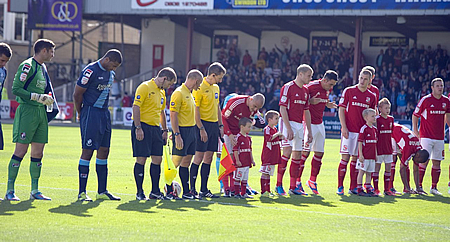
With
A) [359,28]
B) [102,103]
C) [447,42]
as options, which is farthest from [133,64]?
[102,103]

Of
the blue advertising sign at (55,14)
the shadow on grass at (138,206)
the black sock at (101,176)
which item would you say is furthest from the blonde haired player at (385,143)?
the blue advertising sign at (55,14)

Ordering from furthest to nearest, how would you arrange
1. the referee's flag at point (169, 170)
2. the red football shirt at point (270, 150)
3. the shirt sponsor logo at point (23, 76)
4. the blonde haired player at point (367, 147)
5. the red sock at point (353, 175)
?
the red sock at point (353, 175) → the blonde haired player at point (367, 147) → the red football shirt at point (270, 150) → the referee's flag at point (169, 170) → the shirt sponsor logo at point (23, 76)

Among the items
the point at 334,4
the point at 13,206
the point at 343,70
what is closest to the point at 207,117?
the point at 13,206

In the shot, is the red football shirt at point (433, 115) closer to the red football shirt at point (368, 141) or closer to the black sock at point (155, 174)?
the red football shirt at point (368, 141)

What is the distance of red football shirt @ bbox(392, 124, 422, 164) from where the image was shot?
10922 millimetres

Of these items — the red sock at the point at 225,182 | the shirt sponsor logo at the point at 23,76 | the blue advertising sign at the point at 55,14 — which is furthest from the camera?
the blue advertising sign at the point at 55,14

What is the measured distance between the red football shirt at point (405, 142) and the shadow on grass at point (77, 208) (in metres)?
5.68

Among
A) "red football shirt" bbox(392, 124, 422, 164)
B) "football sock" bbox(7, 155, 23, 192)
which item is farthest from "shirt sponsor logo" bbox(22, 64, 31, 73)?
"red football shirt" bbox(392, 124, 422, 164)

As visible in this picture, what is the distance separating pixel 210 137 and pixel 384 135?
3.27 metres

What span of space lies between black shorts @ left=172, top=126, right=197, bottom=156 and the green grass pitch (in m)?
0.78

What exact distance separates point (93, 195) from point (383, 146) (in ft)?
16.8

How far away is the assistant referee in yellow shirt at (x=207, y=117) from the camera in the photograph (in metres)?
9.44

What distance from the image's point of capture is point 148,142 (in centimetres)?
873

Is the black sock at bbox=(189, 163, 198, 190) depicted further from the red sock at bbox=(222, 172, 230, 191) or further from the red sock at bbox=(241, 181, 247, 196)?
the red sock at bbox=(241, 181, 247, 196)
